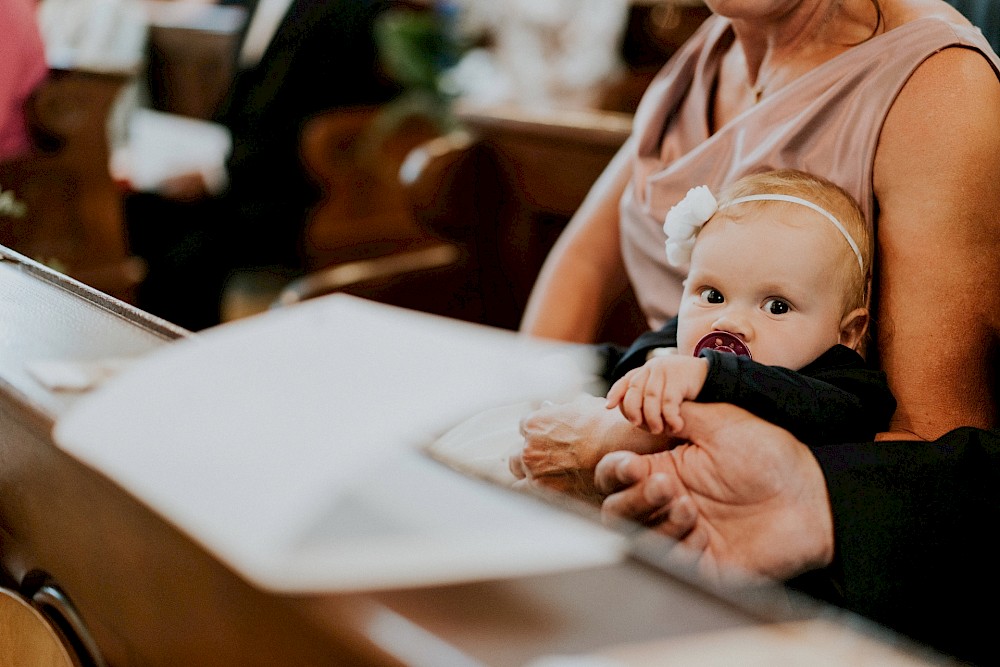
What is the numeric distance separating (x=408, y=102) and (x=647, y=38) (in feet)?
4.48

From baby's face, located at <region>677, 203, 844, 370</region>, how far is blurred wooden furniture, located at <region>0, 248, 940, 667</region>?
54cm

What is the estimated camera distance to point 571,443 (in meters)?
1.17

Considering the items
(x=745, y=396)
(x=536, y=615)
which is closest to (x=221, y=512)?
(x=536, y=615)

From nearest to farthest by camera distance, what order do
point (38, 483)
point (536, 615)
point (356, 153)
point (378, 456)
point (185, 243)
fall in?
1. point (536, 615)
2. point (378, 456)
3. point (38, 483)
4. point (185, 243)
5. point (356, 153)

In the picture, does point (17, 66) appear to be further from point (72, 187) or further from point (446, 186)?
point (446, 186)

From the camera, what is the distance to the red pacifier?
115 centimetres

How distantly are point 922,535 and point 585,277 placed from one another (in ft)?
2.86

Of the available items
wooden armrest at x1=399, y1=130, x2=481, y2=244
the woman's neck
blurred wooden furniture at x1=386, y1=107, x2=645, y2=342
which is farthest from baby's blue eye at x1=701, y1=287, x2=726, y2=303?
wooden armrest at x1=399, y1=130, x2=481, y2=244

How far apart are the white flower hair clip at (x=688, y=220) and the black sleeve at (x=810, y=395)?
0.78 ft

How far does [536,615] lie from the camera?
1.91ft

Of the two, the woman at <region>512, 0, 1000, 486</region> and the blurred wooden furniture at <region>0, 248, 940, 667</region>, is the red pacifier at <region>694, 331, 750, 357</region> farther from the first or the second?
the blurred wooden furniture at <region>0, 248, 940, 667</region>

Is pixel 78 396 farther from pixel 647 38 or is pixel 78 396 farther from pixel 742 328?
pixel 647 38

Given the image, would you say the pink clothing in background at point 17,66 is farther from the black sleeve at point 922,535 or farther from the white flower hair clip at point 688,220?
the black sleeve at point 922,535

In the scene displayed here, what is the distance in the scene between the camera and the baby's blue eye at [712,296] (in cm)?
122
